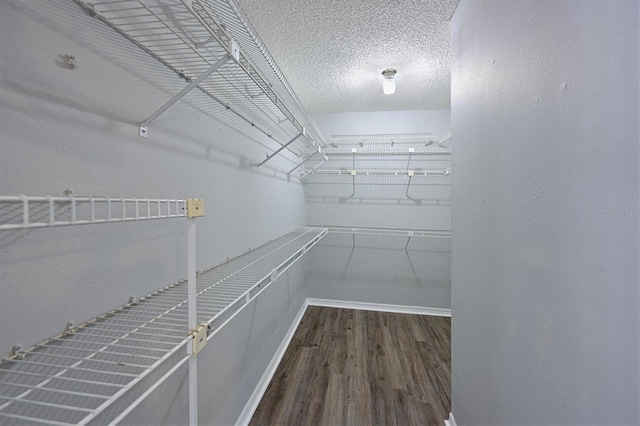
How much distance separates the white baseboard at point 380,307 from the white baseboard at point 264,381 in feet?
1.93

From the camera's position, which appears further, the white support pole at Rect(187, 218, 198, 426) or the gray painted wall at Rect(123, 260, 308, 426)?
the gray painted wall at Rect(123, 260, 308, 426)

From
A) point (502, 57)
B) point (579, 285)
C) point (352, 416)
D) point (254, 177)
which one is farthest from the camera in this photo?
point (254, 177)

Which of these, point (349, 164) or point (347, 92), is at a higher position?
point (347, 92)

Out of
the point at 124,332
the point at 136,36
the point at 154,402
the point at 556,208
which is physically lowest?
the point at 154,402

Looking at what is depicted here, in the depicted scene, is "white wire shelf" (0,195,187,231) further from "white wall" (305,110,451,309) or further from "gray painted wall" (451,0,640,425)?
"white wall" (305,110,451,309)

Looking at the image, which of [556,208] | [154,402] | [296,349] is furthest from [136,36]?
[296,349]

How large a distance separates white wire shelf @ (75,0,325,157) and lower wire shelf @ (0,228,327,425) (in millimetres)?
556

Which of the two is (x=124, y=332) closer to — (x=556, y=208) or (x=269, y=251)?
(x=269, y=251)

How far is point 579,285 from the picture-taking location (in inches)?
20.0

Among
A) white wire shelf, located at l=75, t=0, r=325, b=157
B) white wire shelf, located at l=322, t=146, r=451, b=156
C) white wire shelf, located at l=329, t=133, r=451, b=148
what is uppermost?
white wire shelf, located at l=329, t=133, r=451, b=148

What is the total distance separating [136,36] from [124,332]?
811mm

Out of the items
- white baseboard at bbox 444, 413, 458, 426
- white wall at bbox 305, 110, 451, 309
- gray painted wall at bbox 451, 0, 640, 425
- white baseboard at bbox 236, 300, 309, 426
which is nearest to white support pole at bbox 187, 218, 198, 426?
gray painted wall at bbox 451, 0, 640, 425

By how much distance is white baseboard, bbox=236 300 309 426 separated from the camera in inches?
53.8

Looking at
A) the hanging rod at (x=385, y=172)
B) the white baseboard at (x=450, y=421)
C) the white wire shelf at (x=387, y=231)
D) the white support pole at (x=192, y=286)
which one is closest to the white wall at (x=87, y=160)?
the white support pole at (x=192, y=286)
